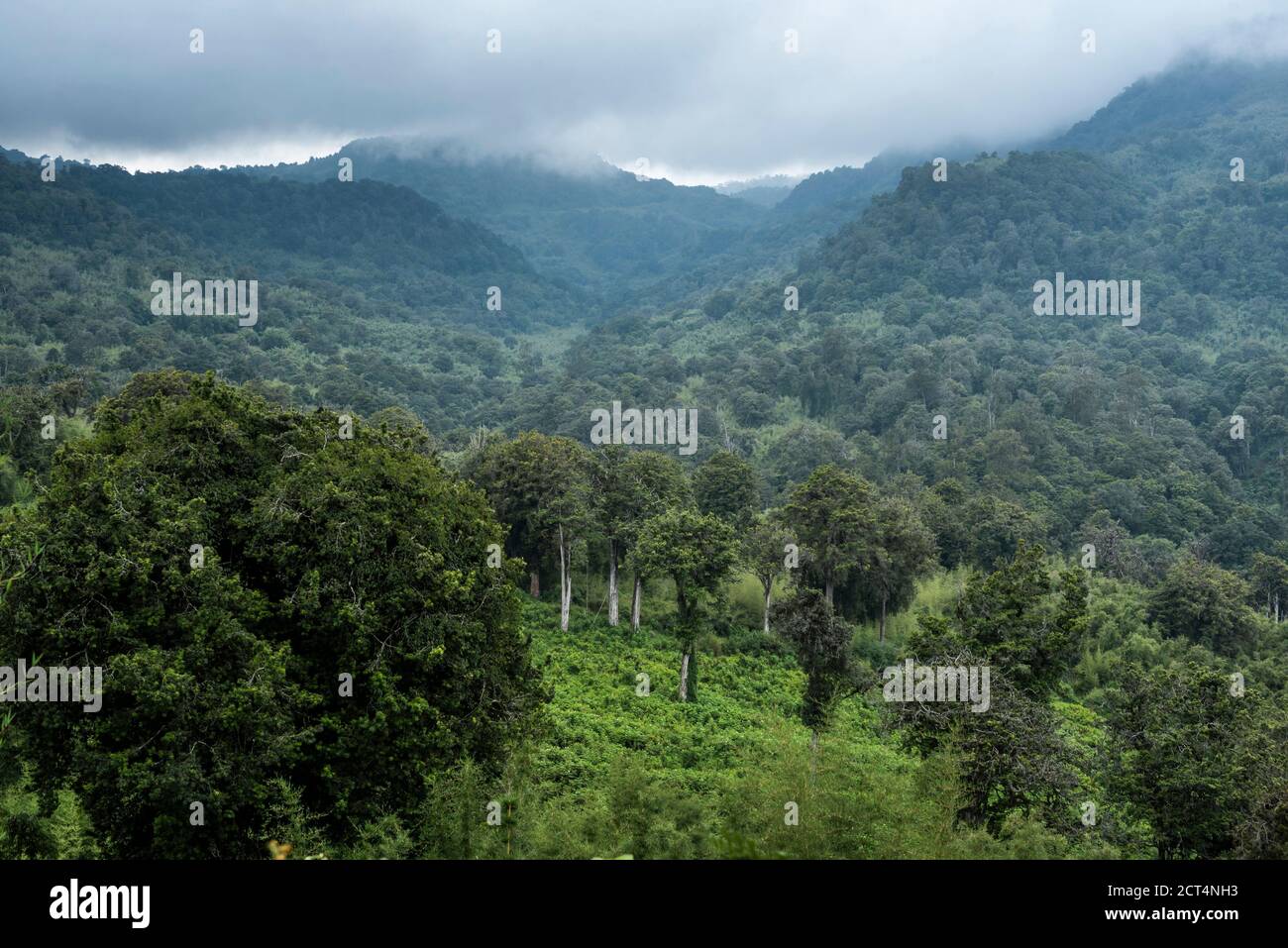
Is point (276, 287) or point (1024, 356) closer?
point (1024, 356)

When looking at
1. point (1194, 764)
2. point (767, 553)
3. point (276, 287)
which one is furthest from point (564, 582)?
point (276, 287)

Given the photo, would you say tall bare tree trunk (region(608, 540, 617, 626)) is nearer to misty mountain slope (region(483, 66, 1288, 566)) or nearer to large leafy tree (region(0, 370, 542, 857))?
large leafy tree (region(0, 370, 542, 857))

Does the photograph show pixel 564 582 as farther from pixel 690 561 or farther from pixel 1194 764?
pixel 1194 764

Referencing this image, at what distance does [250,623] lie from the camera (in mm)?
12641

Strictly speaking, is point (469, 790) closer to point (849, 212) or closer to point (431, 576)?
point (431, 576)

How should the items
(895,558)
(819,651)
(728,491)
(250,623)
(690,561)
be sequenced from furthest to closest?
(728,491)
(895,558)
(690,561)
(819,651)
(250,623)

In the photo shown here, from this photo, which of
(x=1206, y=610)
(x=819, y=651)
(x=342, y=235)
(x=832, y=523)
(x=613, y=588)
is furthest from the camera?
(x=342, y=235)

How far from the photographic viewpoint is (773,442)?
74312mm

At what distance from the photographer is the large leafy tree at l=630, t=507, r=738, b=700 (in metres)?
26.1

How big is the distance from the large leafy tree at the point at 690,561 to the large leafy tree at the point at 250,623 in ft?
36.3

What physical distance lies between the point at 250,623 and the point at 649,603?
78.6 ft

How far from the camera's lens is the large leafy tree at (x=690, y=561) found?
85.8 ft

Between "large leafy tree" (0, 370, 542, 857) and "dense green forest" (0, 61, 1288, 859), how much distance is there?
0.06 meters
